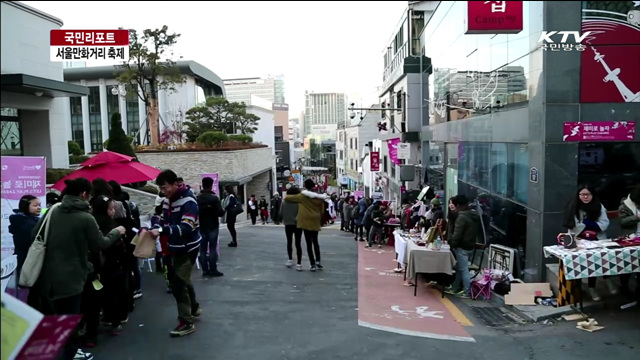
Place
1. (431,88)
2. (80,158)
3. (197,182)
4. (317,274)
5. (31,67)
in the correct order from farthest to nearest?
(197,182) → (80,158) → (431,88) → (31,67) → (317,274)

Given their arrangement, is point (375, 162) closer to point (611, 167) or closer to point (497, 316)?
point (611, 167)

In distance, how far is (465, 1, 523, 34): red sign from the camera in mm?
8906

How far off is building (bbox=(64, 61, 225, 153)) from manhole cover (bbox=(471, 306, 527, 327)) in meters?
38.8

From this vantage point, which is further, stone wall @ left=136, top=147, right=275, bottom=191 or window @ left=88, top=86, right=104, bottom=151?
window @ left=88, top=86, right=104, bottom=151

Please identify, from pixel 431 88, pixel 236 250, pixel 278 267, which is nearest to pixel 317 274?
pixel 278 267

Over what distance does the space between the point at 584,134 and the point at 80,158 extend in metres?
22.3

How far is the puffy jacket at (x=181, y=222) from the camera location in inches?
221

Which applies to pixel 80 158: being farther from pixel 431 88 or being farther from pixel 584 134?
pixel 584 134

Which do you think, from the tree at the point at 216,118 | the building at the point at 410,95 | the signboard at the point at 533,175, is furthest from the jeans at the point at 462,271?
the tree at the point at 216,118

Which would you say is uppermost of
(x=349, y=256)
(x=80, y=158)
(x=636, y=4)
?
(x=636, y=4)

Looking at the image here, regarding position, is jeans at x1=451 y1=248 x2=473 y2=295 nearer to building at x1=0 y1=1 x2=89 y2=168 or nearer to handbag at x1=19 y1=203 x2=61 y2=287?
handbag at x1=19 y1=203 x2=61 y2=287

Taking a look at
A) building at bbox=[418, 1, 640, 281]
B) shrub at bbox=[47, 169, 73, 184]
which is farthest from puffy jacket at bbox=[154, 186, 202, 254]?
shrub at bbox=[47, 169, 73, 184]

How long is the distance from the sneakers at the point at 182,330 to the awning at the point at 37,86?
10170 millimetres

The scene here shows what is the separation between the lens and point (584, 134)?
8.16 m
